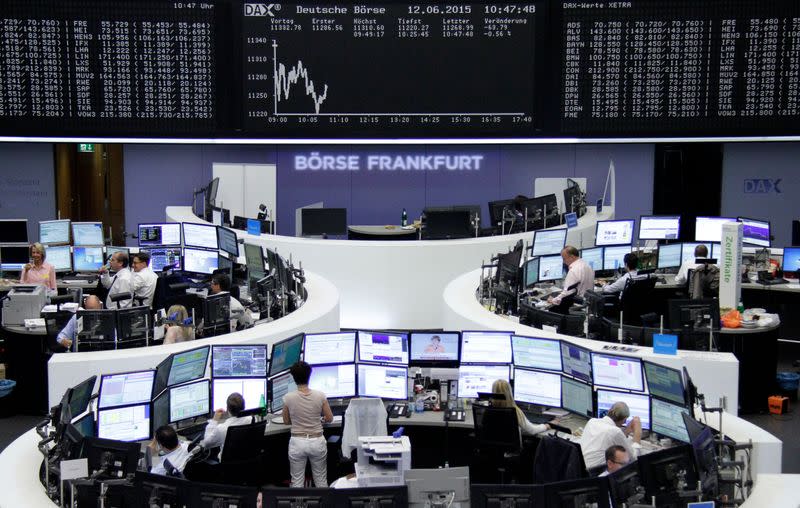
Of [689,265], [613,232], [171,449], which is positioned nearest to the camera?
[171,449]

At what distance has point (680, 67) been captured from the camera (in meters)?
11.1

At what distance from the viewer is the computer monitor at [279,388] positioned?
8406 mm

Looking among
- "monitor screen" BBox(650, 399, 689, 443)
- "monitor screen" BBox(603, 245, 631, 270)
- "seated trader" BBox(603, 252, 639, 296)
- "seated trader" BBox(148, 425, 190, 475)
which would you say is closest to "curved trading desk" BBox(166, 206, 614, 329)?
"monitor screen" BBox(603, 245, 631, 270)

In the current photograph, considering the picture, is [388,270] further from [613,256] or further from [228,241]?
[613,256]

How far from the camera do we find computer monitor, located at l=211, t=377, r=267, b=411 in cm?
826

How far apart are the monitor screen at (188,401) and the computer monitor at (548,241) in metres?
5.78

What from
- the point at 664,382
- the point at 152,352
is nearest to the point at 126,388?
the point at 152,352

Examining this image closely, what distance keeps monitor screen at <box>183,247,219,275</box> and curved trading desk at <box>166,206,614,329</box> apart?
2.30ft

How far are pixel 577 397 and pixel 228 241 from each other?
5.77 meters

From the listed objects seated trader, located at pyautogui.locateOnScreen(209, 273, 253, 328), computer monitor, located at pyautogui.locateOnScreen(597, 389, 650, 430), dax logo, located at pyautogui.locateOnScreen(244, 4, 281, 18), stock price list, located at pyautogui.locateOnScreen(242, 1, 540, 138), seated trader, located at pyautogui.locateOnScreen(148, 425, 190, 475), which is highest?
dax logo, located at pyautogui.locateOnScreen(244, 4, 281, 18)

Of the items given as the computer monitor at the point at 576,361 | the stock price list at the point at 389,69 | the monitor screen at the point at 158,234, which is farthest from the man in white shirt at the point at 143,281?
the computer monitor at the point at 576,361

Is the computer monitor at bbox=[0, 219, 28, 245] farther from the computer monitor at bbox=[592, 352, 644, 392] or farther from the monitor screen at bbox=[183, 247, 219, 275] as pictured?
the computer monitor at bbox=[592, 352, 644, 392]

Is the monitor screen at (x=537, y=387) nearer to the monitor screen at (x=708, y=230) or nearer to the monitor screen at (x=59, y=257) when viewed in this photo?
the monitor screen at (x=708, y=230)

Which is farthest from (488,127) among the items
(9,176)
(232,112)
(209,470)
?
(9,176)
